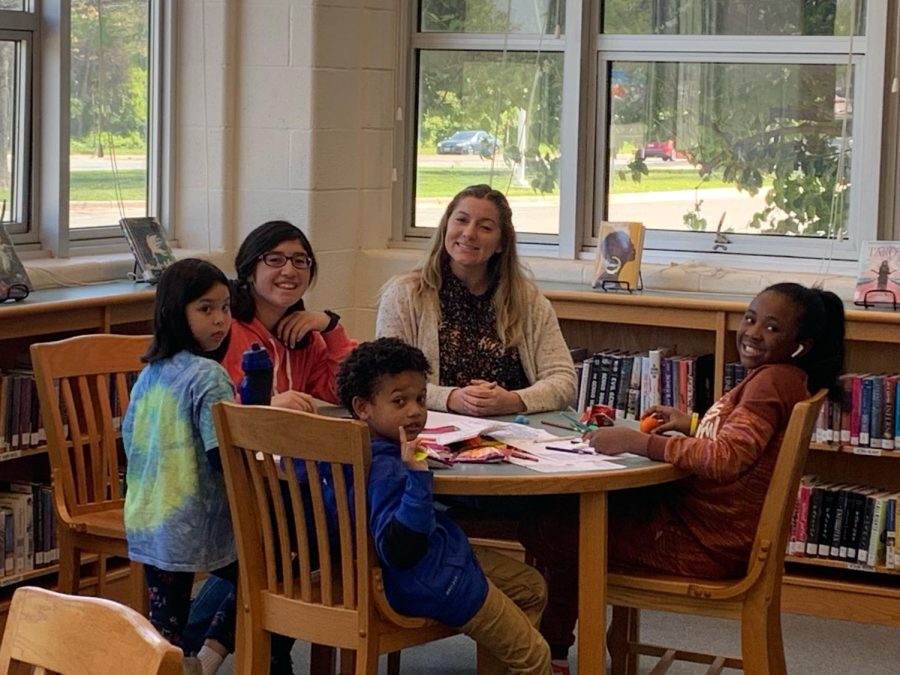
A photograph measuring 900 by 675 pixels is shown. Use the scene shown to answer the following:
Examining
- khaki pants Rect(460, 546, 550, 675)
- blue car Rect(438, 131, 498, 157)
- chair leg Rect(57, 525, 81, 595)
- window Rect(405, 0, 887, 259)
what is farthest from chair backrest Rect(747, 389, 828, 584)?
blue car Rect(438, 131, 498, 157)

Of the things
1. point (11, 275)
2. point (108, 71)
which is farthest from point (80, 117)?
point (11, 275)

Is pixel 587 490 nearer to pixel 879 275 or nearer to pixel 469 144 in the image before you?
pixel 879 275

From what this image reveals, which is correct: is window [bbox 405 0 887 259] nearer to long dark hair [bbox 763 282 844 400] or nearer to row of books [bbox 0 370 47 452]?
long dark hair [bbox 763 282 844 400]

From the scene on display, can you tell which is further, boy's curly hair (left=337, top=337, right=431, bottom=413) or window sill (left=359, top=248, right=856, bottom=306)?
window sill (left=359, top=248, right=856, bottom=306)

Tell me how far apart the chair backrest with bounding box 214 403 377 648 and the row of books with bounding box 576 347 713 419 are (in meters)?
1.84

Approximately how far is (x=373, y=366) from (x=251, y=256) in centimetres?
79

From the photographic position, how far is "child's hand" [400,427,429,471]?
9.06 feet

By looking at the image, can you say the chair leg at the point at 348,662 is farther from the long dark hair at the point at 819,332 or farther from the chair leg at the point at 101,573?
the long dark hair at the point at 819,332

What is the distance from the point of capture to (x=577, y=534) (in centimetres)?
333

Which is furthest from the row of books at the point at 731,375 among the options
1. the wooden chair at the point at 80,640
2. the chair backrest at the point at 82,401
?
the wooden chair at the point at 80,640

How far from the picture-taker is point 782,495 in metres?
3.04

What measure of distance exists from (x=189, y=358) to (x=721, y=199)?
2.36m

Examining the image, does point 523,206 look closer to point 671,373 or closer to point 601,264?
point 601,264

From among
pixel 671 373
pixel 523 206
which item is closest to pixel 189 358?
pixel 671 373
